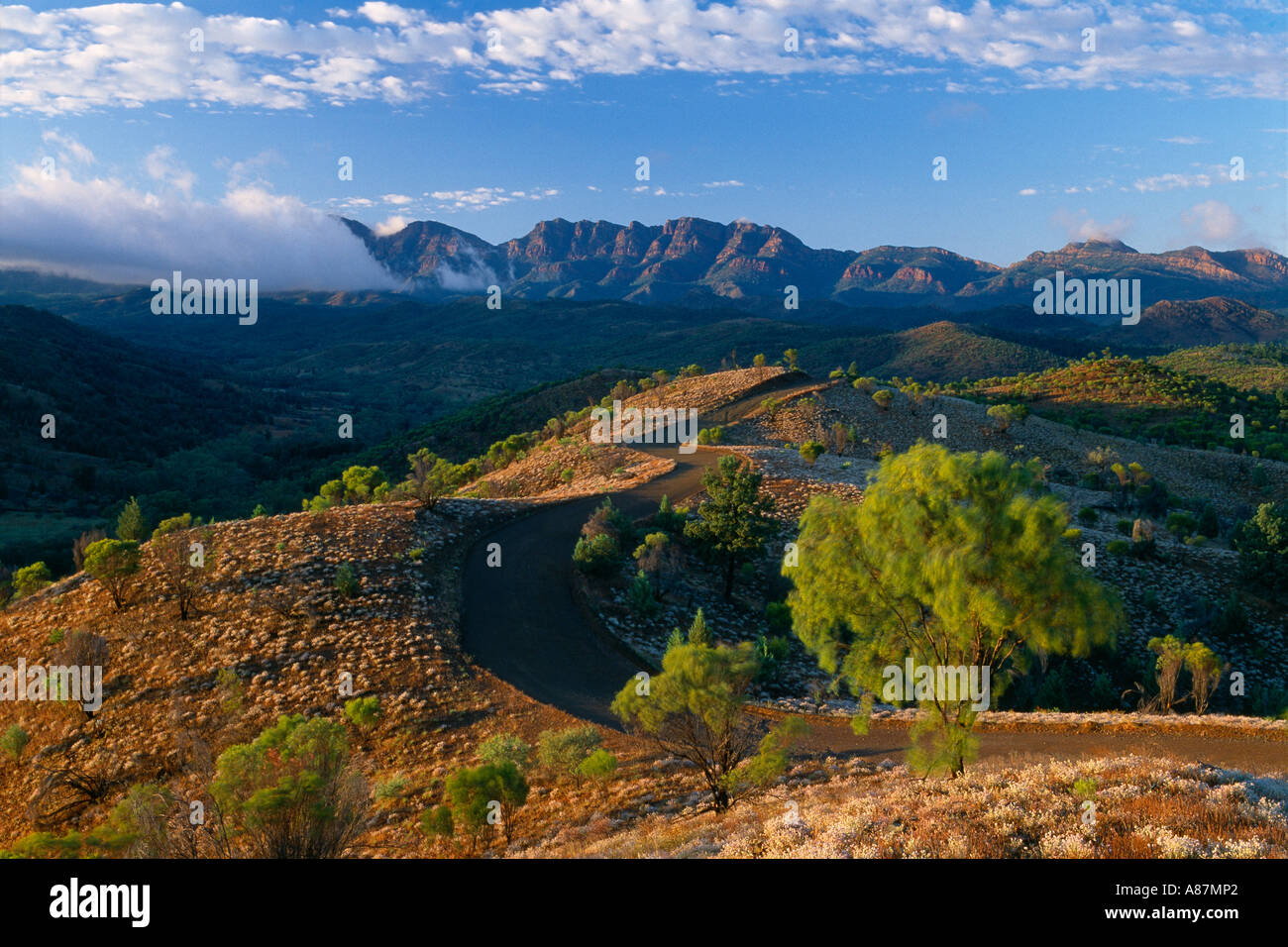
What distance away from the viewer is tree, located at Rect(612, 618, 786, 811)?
10164 millimetres

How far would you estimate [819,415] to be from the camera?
1693 inches

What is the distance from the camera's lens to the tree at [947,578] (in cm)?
888

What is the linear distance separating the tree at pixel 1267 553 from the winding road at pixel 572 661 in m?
13.5

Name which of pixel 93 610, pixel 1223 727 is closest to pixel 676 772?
pixel 1223 727

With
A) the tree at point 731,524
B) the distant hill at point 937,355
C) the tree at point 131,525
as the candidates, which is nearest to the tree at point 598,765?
the tree at point 731,524

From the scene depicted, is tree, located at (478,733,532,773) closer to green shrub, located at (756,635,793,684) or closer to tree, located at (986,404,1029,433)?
green shrub, located at (756,635,793,684)

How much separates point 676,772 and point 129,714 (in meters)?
11.3

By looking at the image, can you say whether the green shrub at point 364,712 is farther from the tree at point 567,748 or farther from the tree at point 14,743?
the tree at point 14,743

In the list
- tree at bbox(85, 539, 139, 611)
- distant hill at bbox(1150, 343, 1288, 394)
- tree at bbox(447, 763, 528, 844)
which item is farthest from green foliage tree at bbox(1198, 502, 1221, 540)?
distant hill at bbox(1150, 343, 1288, 394)

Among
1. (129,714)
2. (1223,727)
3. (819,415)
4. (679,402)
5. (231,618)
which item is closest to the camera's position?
(1223,727)

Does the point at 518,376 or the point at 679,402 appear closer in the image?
the point at 679,402

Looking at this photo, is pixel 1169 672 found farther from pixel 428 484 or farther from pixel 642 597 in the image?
pixel 428 484

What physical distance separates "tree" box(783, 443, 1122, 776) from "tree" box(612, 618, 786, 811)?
1341mm
